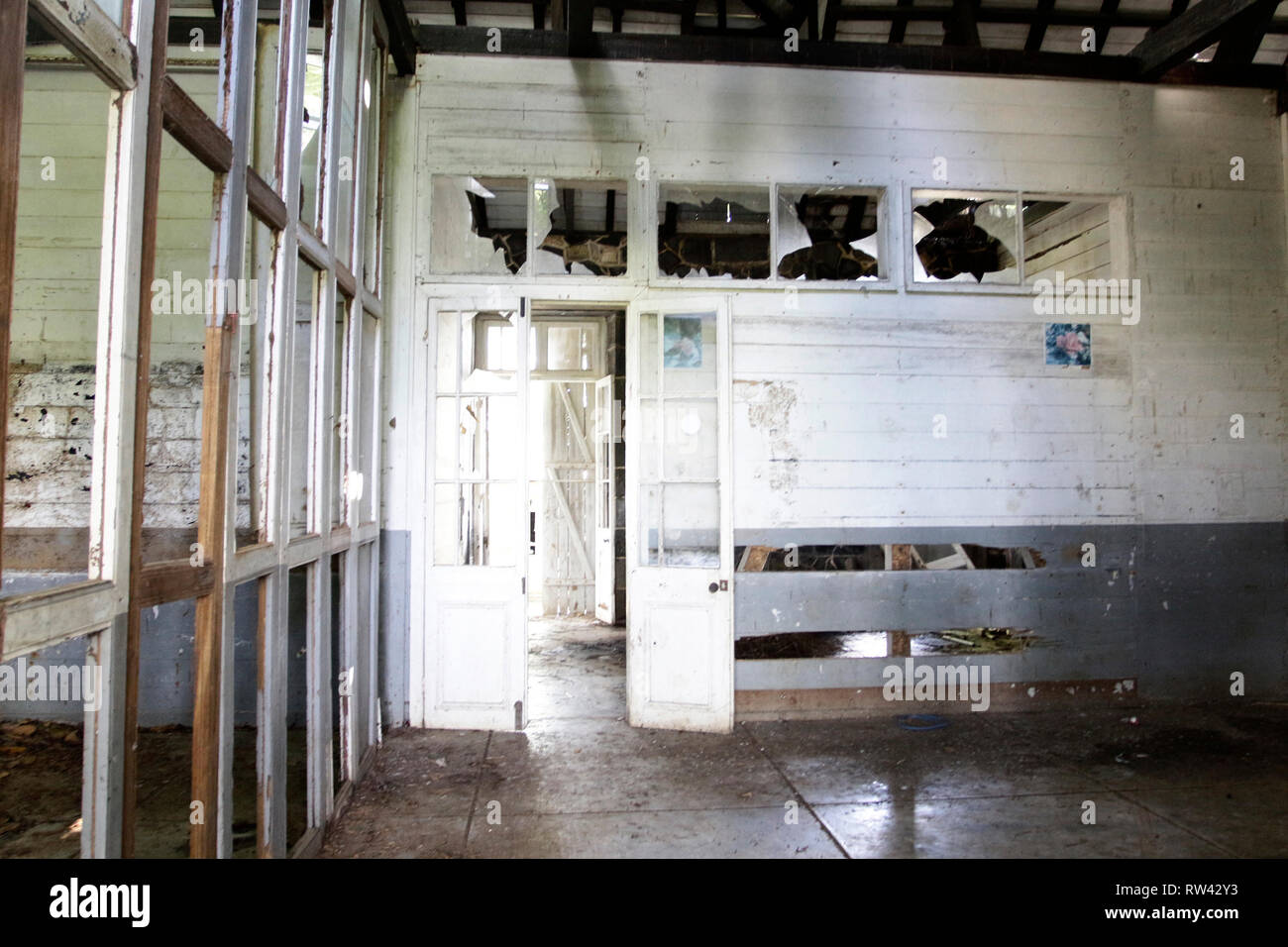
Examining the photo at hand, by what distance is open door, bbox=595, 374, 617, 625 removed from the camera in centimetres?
754

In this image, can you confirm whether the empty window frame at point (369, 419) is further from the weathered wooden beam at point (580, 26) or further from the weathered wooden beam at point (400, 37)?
the weathered wooden beam at point (580, 26)

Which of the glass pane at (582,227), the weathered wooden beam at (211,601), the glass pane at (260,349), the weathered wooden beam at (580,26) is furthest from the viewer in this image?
the glass pane at (582,227)

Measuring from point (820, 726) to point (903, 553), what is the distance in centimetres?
116

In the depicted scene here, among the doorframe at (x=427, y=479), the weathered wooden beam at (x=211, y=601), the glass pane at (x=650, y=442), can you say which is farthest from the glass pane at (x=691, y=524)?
the weathered wooden beam at (x=211, y=601)

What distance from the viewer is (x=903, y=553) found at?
15.5 feet

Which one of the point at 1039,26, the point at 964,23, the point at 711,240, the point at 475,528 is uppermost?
the point at 1039,26

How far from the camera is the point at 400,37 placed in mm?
4238

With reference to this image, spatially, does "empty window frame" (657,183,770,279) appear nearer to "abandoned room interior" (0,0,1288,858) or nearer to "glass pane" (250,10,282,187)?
"abandoned room interior" (0,0,1288,858)

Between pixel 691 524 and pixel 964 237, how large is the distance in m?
2.87

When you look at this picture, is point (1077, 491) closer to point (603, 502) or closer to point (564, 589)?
point (603, 502)

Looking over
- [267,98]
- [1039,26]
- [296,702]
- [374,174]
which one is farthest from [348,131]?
[1039,26]

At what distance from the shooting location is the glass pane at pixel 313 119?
10.1ft

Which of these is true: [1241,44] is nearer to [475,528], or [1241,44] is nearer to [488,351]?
[488,351]

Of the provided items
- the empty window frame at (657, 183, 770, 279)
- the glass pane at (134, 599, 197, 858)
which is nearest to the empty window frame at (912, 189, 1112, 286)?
the empty window frame at (657, 183, 770, 279)
